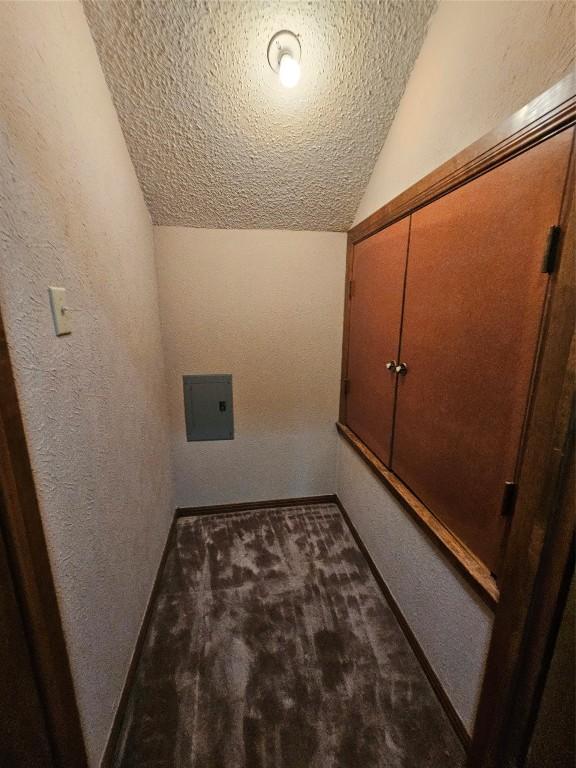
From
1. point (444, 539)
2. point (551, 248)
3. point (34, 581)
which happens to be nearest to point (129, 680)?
point (34, 581)

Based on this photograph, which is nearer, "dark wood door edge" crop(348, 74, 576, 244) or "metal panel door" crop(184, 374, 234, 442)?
"dark wood door edge" crop(348, 74, 576, 244)

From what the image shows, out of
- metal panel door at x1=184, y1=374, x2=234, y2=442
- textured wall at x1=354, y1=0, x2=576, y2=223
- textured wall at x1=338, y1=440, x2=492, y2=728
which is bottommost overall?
textured wall at x1=338, y1=440, x2=492, y2=728

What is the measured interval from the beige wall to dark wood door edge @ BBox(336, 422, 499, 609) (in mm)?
78

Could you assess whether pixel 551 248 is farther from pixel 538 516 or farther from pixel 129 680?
pixel 129 680

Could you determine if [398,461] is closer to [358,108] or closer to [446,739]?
[446,739]

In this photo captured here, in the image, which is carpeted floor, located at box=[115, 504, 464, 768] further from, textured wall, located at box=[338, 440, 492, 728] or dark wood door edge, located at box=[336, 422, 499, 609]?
dark wood door edge, located at box=[336, 422, 499, 609]

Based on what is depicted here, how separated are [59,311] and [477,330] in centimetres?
110

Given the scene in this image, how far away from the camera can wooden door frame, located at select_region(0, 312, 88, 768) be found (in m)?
0.58

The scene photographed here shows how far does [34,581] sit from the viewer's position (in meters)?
0.64

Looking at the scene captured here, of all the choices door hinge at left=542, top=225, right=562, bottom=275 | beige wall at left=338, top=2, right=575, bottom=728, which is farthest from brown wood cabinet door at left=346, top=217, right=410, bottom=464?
door hinge at left=542, top=225, right=562, bottom=275

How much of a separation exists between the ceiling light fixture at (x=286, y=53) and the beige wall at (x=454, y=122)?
1.48 ft

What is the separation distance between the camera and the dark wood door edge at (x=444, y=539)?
86 centimetres

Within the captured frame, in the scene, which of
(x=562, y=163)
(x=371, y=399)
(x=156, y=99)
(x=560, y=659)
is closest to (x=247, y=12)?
(x=156, y=99)

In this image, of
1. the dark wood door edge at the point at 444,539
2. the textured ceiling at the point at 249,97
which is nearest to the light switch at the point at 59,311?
the textured ceiling at the point at 249,97
